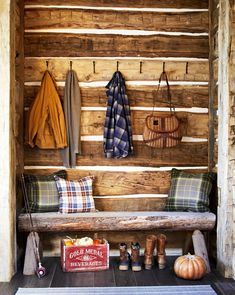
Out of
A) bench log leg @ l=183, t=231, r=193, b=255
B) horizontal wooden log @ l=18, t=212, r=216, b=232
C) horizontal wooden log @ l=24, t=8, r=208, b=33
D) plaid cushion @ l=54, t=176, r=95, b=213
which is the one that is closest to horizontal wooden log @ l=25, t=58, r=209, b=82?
horizontal wooden log @ l=24, t=8, r=208, b=33

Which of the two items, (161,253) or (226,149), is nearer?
(226,149)

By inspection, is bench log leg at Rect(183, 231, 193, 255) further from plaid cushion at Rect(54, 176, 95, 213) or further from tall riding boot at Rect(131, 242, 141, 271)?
plaid cushion at Rect(54, 176, 95, 213)

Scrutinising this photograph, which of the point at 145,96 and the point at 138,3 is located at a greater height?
→ the point at 138,3

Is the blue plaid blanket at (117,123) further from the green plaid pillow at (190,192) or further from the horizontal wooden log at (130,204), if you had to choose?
the green plaid pillow at (190,192)

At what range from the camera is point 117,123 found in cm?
479

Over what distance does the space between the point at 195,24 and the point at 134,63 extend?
2.78 ft

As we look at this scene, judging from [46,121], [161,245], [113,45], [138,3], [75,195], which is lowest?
[161,245]

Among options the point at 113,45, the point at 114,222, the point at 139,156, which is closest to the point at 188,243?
the point at 114,222

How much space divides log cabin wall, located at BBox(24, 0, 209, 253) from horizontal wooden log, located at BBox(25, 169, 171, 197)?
0.04ft

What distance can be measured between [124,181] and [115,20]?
1855mm

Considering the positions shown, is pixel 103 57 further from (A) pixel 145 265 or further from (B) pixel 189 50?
(A) pixel 145 265

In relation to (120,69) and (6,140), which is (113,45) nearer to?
(120,69)

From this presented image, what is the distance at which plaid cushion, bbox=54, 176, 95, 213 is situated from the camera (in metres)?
4.61

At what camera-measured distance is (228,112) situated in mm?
4137
